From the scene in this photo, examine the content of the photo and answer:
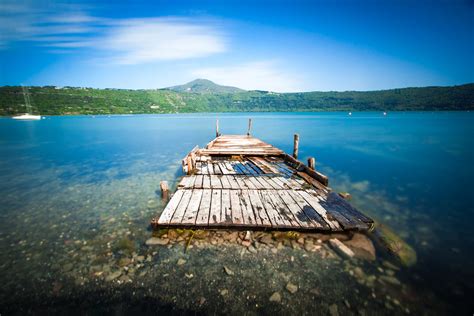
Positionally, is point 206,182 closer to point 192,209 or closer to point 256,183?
point 256,183

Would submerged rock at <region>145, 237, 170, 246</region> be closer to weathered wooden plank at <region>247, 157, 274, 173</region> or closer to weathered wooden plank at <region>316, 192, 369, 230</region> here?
weathered wooden plank at <region>316, 192, 369, 230</region>

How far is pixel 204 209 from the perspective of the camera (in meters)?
7.18

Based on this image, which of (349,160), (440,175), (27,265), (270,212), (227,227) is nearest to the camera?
(27,265)

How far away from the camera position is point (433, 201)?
10.8 m

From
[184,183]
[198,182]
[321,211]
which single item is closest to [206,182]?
[198,182]

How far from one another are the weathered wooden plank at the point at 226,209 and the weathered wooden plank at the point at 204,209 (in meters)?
0.46

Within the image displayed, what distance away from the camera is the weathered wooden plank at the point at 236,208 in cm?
654

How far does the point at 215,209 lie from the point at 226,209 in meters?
0.36

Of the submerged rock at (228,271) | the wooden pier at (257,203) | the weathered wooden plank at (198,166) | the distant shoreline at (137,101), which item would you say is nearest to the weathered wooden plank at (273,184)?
the wooden pier at (257,203)

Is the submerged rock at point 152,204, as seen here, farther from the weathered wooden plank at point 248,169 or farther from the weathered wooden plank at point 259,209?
the weathered wooden plank at point 248,169

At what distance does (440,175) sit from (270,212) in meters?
16.3

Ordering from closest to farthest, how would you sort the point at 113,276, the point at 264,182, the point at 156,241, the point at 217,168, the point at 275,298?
the point at 275,298 < the point at 113,276 < the point at 156,241 < the point at 264,182 < the point at 217,168

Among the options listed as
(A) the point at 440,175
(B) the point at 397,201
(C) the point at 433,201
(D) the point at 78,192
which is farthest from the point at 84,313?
(A) the point at 440,175

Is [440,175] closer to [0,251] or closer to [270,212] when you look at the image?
[270,212]
